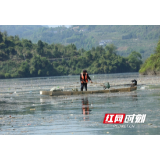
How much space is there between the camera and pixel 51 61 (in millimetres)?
184875

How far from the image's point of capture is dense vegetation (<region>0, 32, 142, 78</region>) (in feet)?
530

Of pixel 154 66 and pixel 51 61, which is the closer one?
pixel 154 66

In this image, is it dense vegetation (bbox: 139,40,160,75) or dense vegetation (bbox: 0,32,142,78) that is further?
dense vegetation (bbox: 0,32,142,78)

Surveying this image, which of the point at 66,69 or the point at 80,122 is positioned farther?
the point at 66,69

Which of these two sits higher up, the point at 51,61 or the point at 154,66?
the point at 51,61

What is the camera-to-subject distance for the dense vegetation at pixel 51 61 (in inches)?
6360

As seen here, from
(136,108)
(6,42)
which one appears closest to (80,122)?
(136,108)

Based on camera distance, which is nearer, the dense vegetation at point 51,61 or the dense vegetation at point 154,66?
the dense vegetation at point 154,66

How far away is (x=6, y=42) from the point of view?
184 meters

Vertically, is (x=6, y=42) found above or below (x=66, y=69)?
above

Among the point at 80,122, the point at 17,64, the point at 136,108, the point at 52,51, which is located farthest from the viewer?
the point at 52,51
